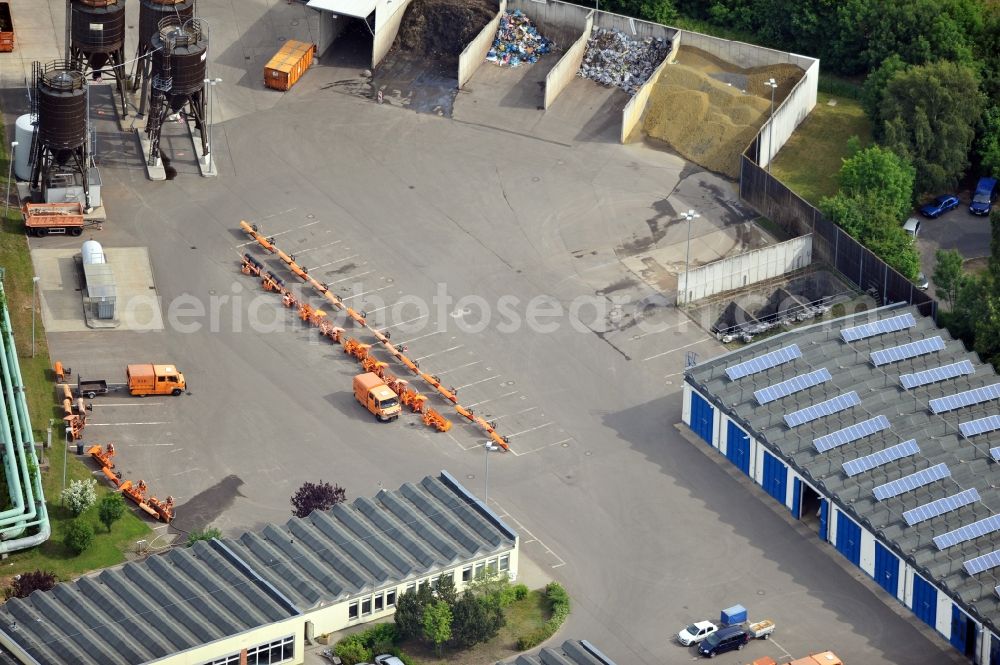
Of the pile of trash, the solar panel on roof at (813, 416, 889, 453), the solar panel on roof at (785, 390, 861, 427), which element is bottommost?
the solar panel on roof at (813, 416, 889, 453)

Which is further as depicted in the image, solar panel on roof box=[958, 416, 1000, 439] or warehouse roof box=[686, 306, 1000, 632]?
solar panel on roof box=[958, 416, 1000, 439]

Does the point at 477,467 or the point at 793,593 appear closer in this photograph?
the point at 793,593

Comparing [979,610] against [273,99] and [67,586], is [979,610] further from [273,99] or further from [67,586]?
[273,99]

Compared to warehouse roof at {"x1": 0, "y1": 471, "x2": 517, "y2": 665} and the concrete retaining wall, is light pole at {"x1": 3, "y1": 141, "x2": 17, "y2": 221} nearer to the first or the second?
warehouse roof at {"x1": 0, "y1": 471, "x2": 517, "y2": 665}

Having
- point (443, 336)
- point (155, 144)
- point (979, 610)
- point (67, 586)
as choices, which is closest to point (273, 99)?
point (155, 144)

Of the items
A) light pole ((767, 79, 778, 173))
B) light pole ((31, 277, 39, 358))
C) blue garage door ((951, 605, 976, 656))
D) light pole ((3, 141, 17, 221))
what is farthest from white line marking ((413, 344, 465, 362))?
blue garage door ((951, 605, 976, 656))

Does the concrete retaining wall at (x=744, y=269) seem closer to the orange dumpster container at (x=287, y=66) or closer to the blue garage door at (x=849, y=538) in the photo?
the blue garage door at (x=849, y=538)

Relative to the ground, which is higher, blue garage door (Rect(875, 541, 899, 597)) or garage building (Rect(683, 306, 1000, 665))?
garage building (Rect(683, 306, 1000, 665))
